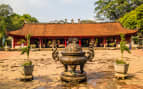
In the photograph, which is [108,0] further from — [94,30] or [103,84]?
[103,84]

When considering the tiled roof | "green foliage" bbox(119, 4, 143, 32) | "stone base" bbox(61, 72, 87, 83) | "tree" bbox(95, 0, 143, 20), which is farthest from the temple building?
"stone base" bbox(61, 72, 87, 83)

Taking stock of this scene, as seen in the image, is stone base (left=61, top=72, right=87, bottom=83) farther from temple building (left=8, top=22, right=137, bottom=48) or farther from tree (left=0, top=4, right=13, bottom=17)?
tree (left=0, top=4, right=13, bottom=17)

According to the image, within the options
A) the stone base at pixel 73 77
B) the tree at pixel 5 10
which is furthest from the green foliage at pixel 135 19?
the tree at pixel 5 10

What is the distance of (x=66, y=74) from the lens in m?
6.12

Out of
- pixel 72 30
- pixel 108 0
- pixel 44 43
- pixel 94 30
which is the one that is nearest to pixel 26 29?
pixel 44 43

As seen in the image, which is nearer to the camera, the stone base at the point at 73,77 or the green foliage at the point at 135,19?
the stone base at the point at 73,77

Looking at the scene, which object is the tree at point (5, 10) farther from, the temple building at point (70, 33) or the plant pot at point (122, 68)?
the plant pot at point (122, 68)

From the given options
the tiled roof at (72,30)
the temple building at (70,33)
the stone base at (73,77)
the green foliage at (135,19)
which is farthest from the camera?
the tiled roof at (72,30)

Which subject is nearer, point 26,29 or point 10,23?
point 26,29

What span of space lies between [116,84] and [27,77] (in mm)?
3790

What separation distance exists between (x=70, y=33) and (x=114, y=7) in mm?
24421

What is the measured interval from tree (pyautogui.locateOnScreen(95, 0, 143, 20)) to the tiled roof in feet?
53.3

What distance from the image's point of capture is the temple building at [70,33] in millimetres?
26578

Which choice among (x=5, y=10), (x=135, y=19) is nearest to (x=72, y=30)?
(x=135, y=19)
